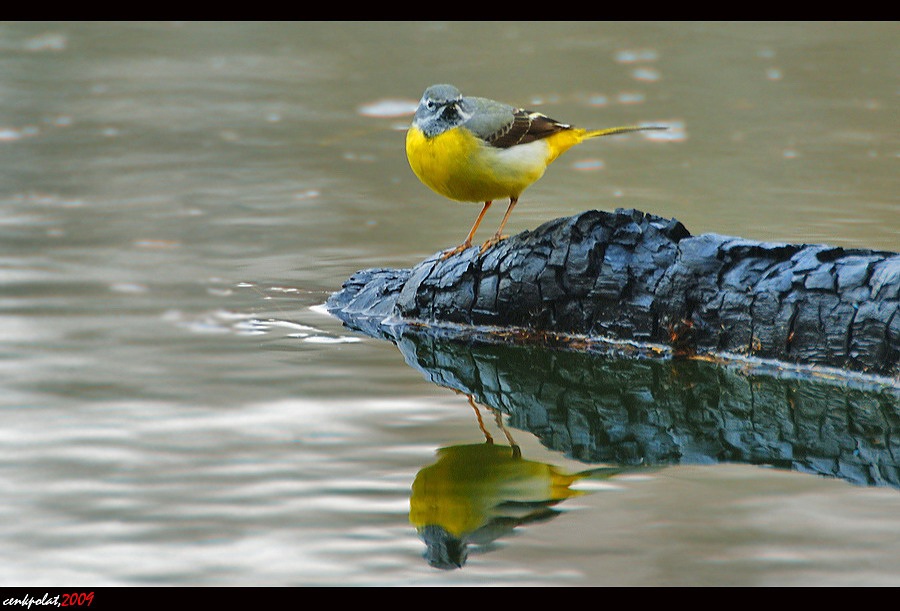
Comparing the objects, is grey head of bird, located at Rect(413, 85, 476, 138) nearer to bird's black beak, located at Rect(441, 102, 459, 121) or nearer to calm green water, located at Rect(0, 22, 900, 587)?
bird's black beak, located at Rect(441, 102, 459, 121)

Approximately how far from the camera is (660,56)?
1135 centimetres

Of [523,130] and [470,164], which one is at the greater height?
[523,130]

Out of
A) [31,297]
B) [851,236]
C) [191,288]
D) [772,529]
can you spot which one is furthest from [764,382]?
[31,297]

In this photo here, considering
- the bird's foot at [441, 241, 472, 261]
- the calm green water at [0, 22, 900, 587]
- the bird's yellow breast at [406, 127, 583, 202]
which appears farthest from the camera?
the bird's foot at [441, 241, 472, 261]

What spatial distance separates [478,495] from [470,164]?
190 centimetres

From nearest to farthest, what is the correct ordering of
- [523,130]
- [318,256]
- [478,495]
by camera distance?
[478,495]
[523,130]
[318,256]

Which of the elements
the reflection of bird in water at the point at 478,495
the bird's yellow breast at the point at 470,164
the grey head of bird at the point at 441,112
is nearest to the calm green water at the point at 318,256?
the reflection of bird in water at the point at 478,495

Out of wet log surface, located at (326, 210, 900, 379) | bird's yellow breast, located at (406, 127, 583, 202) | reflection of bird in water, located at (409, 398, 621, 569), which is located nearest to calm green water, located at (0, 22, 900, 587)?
reflection of bird in water, located at (409, 398, 621, 569)

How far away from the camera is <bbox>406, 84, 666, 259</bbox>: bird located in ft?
16.0

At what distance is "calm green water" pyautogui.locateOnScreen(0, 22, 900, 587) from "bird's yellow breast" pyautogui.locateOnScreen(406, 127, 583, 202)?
2.61 feet

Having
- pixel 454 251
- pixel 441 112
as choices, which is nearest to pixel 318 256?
pixel 454 251

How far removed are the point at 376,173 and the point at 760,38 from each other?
5.91 m

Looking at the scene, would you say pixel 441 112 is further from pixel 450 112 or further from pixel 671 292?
pixel 671 292

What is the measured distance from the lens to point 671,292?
14.8 ft
